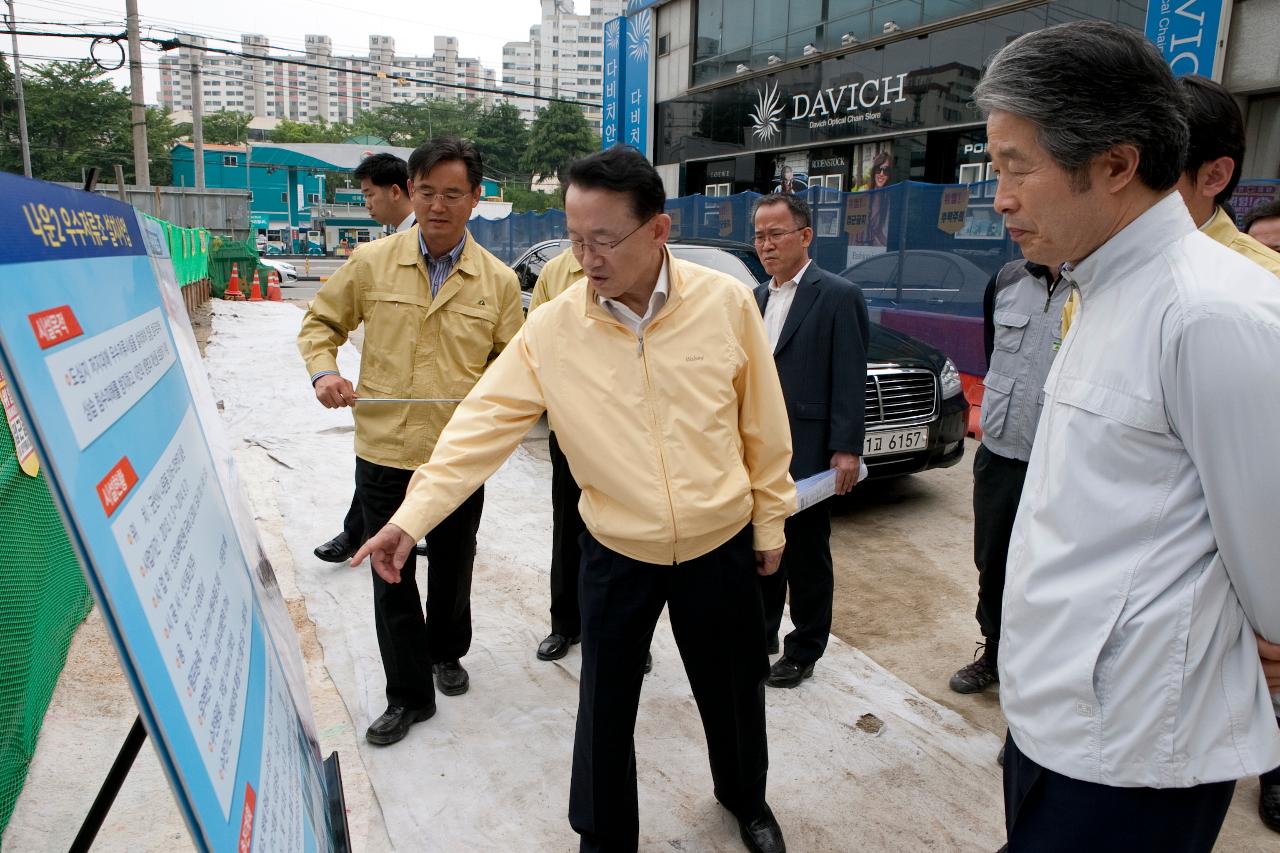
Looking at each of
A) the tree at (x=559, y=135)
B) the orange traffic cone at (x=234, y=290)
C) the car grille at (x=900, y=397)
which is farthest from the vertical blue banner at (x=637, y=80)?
the tree at (x=559, y=135)

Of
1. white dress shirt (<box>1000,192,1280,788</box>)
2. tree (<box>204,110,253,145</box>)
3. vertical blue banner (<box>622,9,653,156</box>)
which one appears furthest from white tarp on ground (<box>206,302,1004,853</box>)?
tree (<box>204,110,253,145</box>)

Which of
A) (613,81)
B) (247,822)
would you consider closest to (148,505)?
(247,822)

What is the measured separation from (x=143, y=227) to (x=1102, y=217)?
5.26 feet

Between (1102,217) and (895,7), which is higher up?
(895,7)

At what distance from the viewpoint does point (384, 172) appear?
4.52 metres

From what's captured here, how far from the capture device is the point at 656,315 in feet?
6.98

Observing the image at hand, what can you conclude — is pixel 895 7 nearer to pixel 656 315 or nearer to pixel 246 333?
pixel 246 333

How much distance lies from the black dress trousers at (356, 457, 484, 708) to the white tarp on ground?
7.8 inches

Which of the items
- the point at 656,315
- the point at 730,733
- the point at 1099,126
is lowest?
the point at 730,733

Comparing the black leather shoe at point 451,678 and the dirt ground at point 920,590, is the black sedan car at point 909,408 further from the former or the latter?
the black leather shoe at point 451,678

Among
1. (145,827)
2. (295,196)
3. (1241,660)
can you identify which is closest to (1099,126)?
(1241,660)

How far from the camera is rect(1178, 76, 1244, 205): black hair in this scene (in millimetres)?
1989

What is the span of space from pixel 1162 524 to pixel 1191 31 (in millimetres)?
10069

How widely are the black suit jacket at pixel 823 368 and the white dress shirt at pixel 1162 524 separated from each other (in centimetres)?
204
